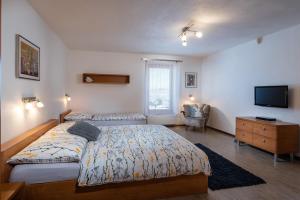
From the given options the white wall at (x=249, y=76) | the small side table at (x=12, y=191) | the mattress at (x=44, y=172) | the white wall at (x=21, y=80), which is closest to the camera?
the small side table at (x=12, y=191)

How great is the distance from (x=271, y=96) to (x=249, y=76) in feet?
2.96

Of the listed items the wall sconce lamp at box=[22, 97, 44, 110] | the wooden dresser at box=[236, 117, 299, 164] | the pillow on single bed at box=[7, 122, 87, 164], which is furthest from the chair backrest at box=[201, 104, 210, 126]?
the wall sconce lamp at box=[22, 97, 44, 110]

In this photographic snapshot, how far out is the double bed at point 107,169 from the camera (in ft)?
6.13

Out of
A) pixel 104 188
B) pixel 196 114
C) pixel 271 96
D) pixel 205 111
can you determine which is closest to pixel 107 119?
pixel 196 114

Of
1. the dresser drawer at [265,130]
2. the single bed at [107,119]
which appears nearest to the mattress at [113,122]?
the single bed at [107,119]

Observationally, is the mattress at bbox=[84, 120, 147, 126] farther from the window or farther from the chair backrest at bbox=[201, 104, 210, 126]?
the chair backrest at bbox=[201, 104, 210, 126]

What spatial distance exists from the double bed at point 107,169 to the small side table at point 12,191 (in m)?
0.09

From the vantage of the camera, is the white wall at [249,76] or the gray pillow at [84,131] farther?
the white wall at [249,76]

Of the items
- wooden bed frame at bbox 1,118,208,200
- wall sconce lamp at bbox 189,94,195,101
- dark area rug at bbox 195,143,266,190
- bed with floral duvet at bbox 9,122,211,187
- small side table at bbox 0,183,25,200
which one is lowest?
dark area rug at bbox 195,143,266,190

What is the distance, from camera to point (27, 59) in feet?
8.39

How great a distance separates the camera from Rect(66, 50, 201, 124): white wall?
225 inches

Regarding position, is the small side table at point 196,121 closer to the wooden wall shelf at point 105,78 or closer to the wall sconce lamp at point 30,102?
the wooden wall shelf at point 105,78

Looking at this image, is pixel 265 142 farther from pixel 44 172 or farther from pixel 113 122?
pixel 44 172

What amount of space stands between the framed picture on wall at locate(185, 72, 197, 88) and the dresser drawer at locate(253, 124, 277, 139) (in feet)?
10.2
